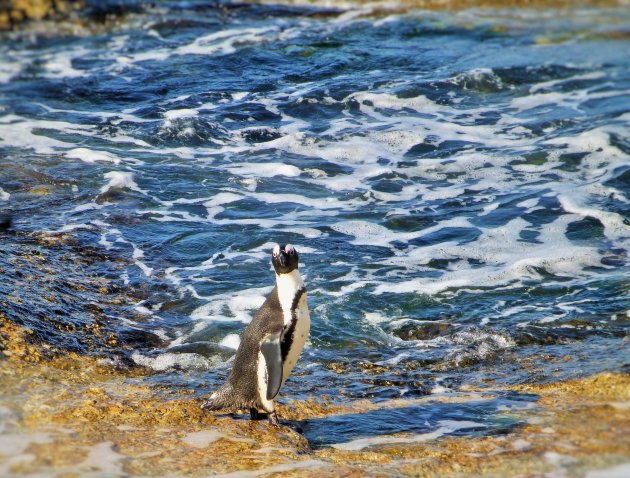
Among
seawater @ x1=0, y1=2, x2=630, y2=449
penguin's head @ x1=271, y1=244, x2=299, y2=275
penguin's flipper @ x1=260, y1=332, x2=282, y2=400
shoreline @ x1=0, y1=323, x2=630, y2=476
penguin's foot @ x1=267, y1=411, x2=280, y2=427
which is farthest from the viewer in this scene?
seawater @ x1=0, y1=2, x2=630, y2=449

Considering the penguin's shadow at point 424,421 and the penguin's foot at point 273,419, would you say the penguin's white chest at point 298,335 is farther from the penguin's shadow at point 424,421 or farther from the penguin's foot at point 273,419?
the penguin's shadow at point 424,421

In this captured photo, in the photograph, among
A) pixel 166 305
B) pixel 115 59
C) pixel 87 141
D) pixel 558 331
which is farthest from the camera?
pixel 115 59

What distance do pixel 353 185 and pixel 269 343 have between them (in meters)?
5.48

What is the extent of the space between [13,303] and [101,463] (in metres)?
2.47

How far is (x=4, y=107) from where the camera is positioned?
12688 millimetres

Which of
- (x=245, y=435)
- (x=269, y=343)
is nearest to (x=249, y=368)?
(x=269, y=343)

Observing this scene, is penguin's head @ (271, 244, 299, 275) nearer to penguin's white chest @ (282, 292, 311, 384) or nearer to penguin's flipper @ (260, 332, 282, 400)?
penguin's white chest @ (282, 292, 311, 384)

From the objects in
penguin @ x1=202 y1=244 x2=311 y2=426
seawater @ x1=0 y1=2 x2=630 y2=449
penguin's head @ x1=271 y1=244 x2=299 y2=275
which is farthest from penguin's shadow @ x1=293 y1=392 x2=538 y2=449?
penguin's head @ x1=271 y1=244 x2=299 y2=275

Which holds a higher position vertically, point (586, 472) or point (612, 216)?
point (586, 472)

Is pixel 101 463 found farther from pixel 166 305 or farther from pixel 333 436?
pixel 166 305

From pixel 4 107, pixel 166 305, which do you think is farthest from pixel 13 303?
pixel 4 107

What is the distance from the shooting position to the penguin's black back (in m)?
5.37

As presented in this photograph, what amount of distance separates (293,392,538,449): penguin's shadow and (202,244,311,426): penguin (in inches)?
12.2

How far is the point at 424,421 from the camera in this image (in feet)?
17.6
